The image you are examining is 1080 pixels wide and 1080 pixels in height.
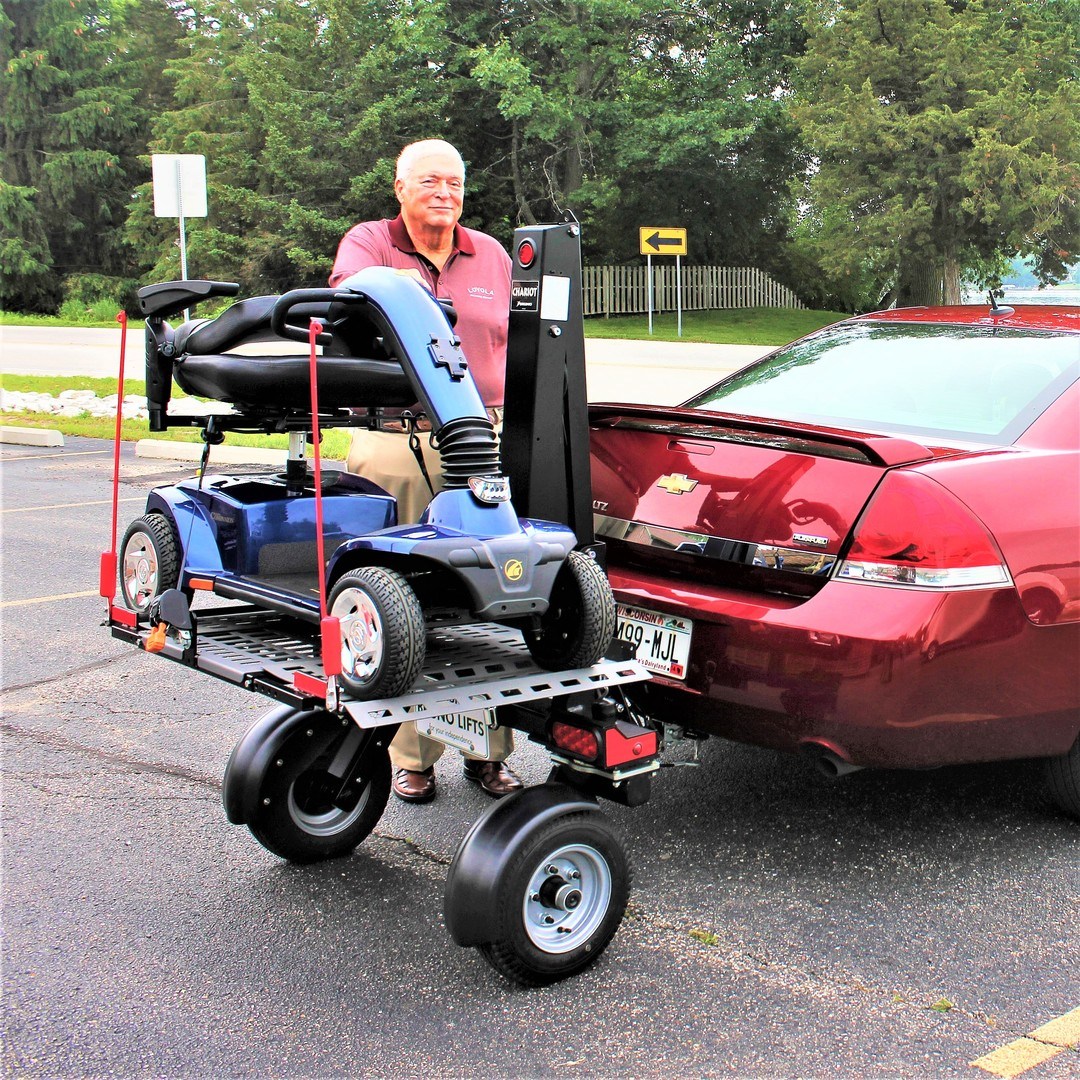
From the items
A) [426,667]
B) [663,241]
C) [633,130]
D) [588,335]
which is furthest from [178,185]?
[633,130]

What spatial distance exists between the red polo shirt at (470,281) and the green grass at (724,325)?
84.1ft

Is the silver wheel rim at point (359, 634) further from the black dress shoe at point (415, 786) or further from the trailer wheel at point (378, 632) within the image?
the black dress shoe at point (415, 786)

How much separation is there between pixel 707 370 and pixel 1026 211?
13.8 metres

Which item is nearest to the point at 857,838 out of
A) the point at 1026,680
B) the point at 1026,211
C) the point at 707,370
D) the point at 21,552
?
the point at 1026,680

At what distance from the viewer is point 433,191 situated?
373cm

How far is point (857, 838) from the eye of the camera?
12.3ft

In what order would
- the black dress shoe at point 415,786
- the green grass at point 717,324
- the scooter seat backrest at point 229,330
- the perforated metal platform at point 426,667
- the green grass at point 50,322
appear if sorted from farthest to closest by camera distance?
the green grass at point 50,322
the green grass at point 717,324
the black dress shoe at point 415,786
the scooter seat backrest at point 229,330
the perforated metal platform at point 426,667

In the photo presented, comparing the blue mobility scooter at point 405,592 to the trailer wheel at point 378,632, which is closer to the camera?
the trailer wheel at point 378,632

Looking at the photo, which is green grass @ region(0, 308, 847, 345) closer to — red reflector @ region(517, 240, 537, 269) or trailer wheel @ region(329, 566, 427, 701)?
red reflector @ region(517, 240, 537, 269)

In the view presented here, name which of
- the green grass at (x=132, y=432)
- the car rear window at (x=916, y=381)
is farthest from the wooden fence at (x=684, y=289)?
the car rear window at (x=916, y=381)

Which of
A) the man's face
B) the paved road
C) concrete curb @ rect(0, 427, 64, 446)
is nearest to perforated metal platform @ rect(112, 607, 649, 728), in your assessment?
the man's face

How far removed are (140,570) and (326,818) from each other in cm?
89

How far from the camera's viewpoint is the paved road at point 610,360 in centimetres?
1798

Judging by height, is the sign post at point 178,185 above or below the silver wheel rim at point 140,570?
above
